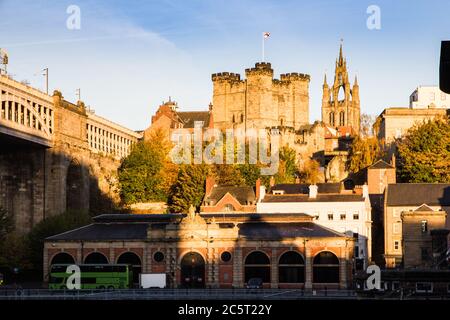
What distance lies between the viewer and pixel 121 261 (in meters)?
92.1

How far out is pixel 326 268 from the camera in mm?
89125

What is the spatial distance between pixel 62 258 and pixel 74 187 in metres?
35.4

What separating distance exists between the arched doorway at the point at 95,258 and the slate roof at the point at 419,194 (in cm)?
3911

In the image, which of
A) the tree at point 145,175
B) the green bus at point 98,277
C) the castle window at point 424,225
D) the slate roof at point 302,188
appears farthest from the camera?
the tree at point 145,175

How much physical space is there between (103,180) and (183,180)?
15355 mm

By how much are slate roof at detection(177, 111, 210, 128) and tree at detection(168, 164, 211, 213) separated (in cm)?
5264

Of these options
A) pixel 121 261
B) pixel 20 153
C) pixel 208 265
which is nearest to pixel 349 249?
pixel 208 265

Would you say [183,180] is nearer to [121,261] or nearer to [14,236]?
[14,236]

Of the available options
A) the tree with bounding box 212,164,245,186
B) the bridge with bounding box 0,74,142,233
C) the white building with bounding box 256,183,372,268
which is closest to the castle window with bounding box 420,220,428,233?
the white building with bounding box 256,183,372,268

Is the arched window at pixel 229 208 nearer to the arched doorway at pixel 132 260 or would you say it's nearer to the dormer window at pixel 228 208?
the dormer window at pixel 228 208

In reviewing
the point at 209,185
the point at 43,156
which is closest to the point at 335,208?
the point at 209,185

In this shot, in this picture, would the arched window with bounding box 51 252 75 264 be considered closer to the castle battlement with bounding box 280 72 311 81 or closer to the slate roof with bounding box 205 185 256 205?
the slate roof with bounding box 205 185 256 205

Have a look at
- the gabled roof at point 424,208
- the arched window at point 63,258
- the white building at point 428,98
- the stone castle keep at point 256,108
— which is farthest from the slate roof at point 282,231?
the white building at point 428,98

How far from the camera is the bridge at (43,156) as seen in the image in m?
110
